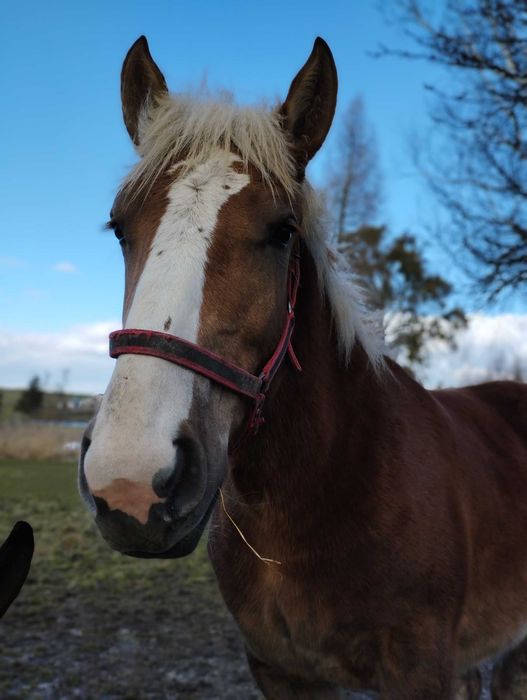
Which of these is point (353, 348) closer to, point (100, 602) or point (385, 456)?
point (385, 456)

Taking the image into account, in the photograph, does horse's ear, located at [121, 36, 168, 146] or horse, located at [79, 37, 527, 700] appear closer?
horse, located at [79, 37, 527, 700]

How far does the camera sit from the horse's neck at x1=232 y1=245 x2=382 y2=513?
2068 millimetres

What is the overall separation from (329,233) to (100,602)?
14.5ft

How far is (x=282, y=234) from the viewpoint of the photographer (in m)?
1.85

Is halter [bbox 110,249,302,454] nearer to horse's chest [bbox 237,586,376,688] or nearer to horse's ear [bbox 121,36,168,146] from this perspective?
horse's chest [bbox 237,586,376,688]

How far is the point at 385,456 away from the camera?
88.7 inches

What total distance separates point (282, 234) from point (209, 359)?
532 millimetres

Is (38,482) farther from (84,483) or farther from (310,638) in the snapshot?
(84,483)

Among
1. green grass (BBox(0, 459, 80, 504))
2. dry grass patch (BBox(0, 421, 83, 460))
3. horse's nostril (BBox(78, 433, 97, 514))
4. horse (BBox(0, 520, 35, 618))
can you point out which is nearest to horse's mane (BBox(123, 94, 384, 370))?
horse's nostril (BBox(78, 433, 97, 514))

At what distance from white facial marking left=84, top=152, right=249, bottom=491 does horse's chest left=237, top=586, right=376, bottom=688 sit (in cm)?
102

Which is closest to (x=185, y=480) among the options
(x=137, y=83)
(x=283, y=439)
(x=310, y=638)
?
(x=283, y=439)

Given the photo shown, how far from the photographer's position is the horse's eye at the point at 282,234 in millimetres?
1825

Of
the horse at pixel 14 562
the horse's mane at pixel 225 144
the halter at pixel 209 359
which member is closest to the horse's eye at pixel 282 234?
the horse's mane at pixel 225 144

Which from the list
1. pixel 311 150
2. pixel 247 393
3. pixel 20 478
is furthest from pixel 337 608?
pixel 20 478
